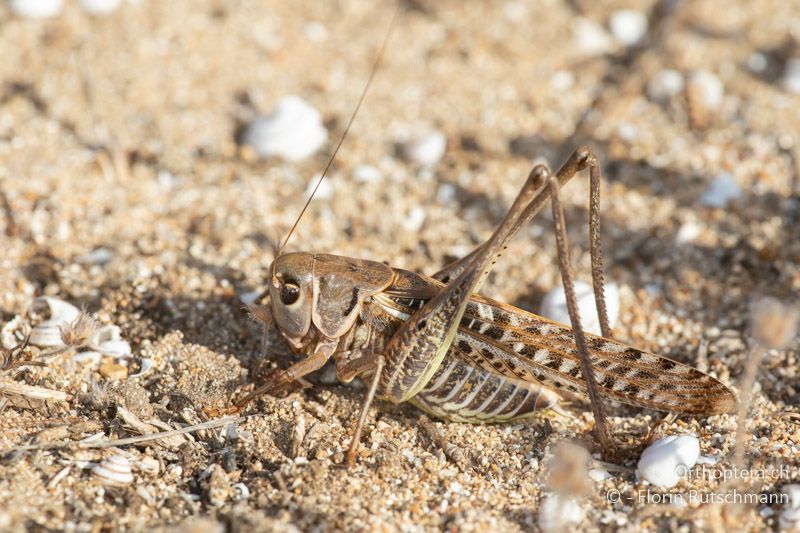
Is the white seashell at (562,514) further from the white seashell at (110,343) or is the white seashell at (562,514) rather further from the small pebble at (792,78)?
the small pebble at (792,78)

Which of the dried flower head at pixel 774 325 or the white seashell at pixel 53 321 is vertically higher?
the dried flower head at pixel 774 325

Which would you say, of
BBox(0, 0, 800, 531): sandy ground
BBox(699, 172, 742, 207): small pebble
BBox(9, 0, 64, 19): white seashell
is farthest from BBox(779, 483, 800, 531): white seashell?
BBox(9, 0, 64, 19): white seashell

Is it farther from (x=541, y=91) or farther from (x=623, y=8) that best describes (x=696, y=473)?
(x=623, y=8)

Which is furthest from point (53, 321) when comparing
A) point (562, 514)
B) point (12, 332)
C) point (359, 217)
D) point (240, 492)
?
point (562, 514)

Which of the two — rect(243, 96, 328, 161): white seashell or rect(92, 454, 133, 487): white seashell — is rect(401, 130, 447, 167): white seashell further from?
rect(92, 454, 133, 487): white seashell

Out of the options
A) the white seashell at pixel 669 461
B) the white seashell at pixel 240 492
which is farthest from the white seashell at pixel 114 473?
the white seashell at pixel 669 461

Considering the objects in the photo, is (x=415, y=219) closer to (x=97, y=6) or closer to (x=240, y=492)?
(x=240, y=492)
